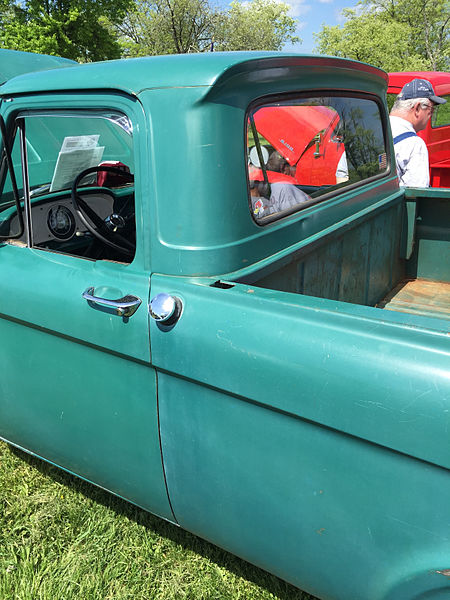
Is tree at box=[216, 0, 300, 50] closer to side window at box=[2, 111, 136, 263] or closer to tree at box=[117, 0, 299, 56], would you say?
tree at box=[117, 0, 299, 56]

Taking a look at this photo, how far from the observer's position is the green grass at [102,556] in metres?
1.97

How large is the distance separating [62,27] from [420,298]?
19.1m

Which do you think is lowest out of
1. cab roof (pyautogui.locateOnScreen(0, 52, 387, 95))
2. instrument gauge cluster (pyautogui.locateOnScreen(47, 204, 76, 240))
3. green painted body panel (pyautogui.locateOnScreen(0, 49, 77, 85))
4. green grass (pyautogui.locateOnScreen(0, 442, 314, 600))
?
green grass (pyautogui.locateOnScreen(0, 442, 314, 600))

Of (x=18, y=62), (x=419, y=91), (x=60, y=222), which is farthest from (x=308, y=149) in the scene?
(x=18, y=62)

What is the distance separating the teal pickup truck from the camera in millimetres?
1203

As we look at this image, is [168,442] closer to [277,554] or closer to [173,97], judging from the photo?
[277,554]

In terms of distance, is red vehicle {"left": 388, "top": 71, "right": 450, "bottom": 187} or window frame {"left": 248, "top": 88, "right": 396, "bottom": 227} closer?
window frame {"left": 248, "top": 88, "right": 396, "bottom": 227}

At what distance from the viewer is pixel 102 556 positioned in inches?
83.1

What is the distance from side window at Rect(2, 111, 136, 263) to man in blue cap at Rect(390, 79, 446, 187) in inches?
90.7

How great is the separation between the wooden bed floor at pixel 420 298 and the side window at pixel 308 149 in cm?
70

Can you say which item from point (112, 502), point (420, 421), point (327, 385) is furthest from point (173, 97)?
A: point (112, 502)

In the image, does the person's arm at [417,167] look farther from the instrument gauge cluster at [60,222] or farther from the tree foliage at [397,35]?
the tree foliage at [397,35]

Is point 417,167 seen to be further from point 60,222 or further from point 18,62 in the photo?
point 18,62

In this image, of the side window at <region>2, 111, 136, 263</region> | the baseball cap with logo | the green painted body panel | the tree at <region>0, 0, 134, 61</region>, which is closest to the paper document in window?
the side window at <region>2, 111, 136, 263</region>
